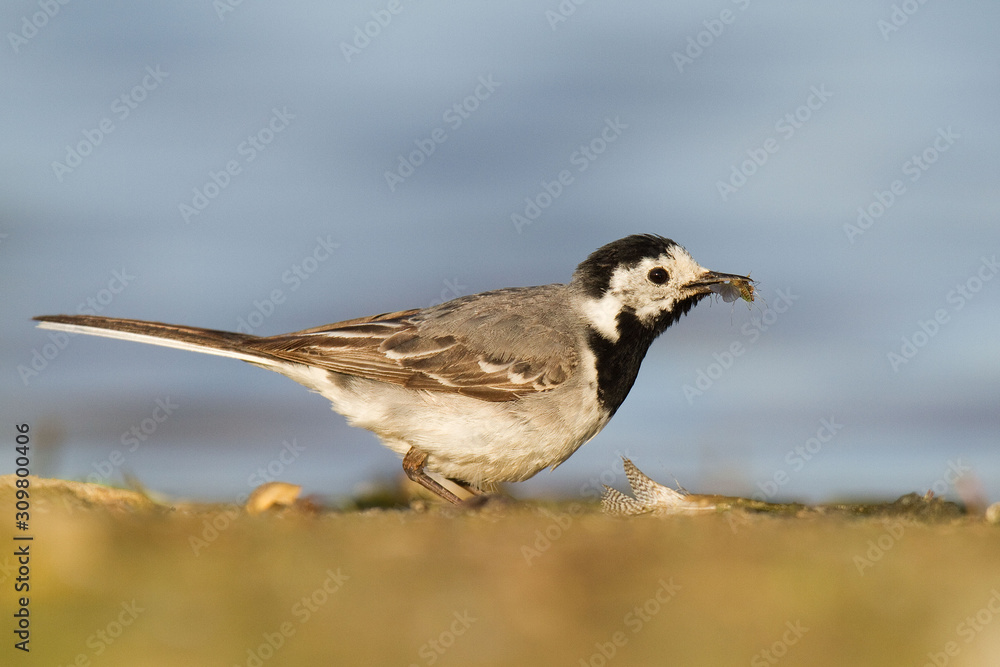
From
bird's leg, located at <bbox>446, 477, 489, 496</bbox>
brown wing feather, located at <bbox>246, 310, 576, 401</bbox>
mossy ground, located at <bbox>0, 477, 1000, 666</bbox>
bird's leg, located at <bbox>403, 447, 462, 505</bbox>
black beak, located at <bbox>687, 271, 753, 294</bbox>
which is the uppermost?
black beak, located at <bbox>687, 271, 753, 294</bbox>

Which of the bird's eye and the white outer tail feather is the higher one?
the bird's eye

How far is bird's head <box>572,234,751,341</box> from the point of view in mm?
6906

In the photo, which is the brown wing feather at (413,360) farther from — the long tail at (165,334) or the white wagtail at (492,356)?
the long tail at (165,334)

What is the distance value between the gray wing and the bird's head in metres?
0.32

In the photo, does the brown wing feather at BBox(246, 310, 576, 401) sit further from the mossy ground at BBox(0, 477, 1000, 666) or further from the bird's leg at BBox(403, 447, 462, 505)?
the mossy ground at BBox(0, 477, 1000, 666)

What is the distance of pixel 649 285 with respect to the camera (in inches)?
272

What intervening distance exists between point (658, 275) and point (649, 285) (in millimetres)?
110

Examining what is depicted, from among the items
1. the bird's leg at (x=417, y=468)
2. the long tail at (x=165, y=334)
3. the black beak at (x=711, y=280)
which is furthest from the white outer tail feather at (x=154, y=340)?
the black beak at (x=711, y=280)

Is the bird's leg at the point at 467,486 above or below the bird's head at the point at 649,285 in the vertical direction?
below

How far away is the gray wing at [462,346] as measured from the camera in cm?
650

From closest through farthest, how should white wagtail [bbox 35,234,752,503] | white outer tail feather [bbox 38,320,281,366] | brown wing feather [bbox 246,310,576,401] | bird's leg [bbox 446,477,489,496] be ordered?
white outer tail feather [bbox 38,320,281,366]
white wagtail [bbox 35,234,752,503]
brown wing feather [bbox 246,310,576,401]
bird's leg [bbox 446,477,489,496]

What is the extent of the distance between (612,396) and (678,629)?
4.09m

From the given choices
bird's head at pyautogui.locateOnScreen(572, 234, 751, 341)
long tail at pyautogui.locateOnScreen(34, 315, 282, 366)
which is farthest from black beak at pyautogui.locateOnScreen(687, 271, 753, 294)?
long tail at pyautogui.locateOnScreen(34, 315, 282, 366)

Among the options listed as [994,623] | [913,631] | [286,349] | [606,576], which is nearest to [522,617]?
[606,576]
